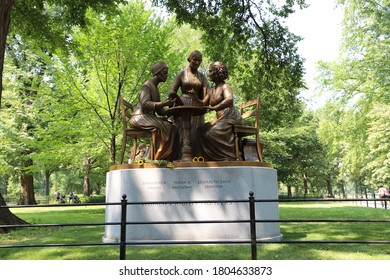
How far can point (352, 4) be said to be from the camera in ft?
81.3

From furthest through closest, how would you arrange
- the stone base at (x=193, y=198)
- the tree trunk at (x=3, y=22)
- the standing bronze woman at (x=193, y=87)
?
the tree trunk at (x=3, y=22) → the standing bronze woman at (x=193, y=87) → the stone base at (x=193, y=198)

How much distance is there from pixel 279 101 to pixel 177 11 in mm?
5837

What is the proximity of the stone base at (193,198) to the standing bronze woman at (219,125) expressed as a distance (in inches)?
25.5

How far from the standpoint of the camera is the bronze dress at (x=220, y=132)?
29.1 feet

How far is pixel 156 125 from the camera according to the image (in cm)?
891

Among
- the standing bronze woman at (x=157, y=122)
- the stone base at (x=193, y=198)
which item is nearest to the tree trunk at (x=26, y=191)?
the standing bronze woman at (x=157, y=122)

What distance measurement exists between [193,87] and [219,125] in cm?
137

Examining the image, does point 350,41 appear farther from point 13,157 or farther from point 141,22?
point 13,157

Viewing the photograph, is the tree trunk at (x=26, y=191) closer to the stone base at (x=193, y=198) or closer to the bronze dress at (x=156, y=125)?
the bronze dress at (x=156, y=125)

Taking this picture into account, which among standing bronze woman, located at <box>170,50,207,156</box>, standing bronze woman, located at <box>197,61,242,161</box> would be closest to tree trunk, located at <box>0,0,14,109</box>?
standing bronze woman, located at <box>170,50,207,156</box>

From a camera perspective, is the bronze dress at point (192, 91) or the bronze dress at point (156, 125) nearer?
the bronze dress at point (156, 125)

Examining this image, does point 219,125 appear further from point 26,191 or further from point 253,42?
point 26,191

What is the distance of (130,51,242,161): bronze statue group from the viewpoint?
29.2ft

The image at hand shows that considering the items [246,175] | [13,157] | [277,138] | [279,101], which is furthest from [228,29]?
[277,138]
